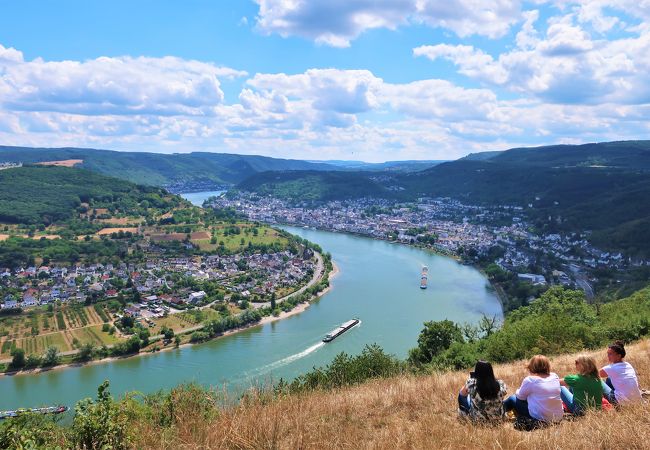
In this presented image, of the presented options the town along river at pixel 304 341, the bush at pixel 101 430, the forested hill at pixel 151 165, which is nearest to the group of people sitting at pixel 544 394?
the bush at pixel 101 430

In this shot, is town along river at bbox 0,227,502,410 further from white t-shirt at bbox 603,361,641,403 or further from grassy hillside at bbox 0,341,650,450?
white t-shirt at bbox 603,361,641,403

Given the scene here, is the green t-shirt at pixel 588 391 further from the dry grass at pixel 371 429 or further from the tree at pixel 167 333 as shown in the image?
the tree at pixel 167 333

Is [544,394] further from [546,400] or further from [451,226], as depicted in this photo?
[451,226]

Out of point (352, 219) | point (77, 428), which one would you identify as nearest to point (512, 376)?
point (77, 428)

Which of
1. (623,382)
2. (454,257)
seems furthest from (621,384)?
(454,257)

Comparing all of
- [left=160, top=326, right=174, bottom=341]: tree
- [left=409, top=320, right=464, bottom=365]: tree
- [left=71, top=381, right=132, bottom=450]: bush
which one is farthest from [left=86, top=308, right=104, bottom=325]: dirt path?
[left=71, top=381, right=132, bottom=450]: bush
